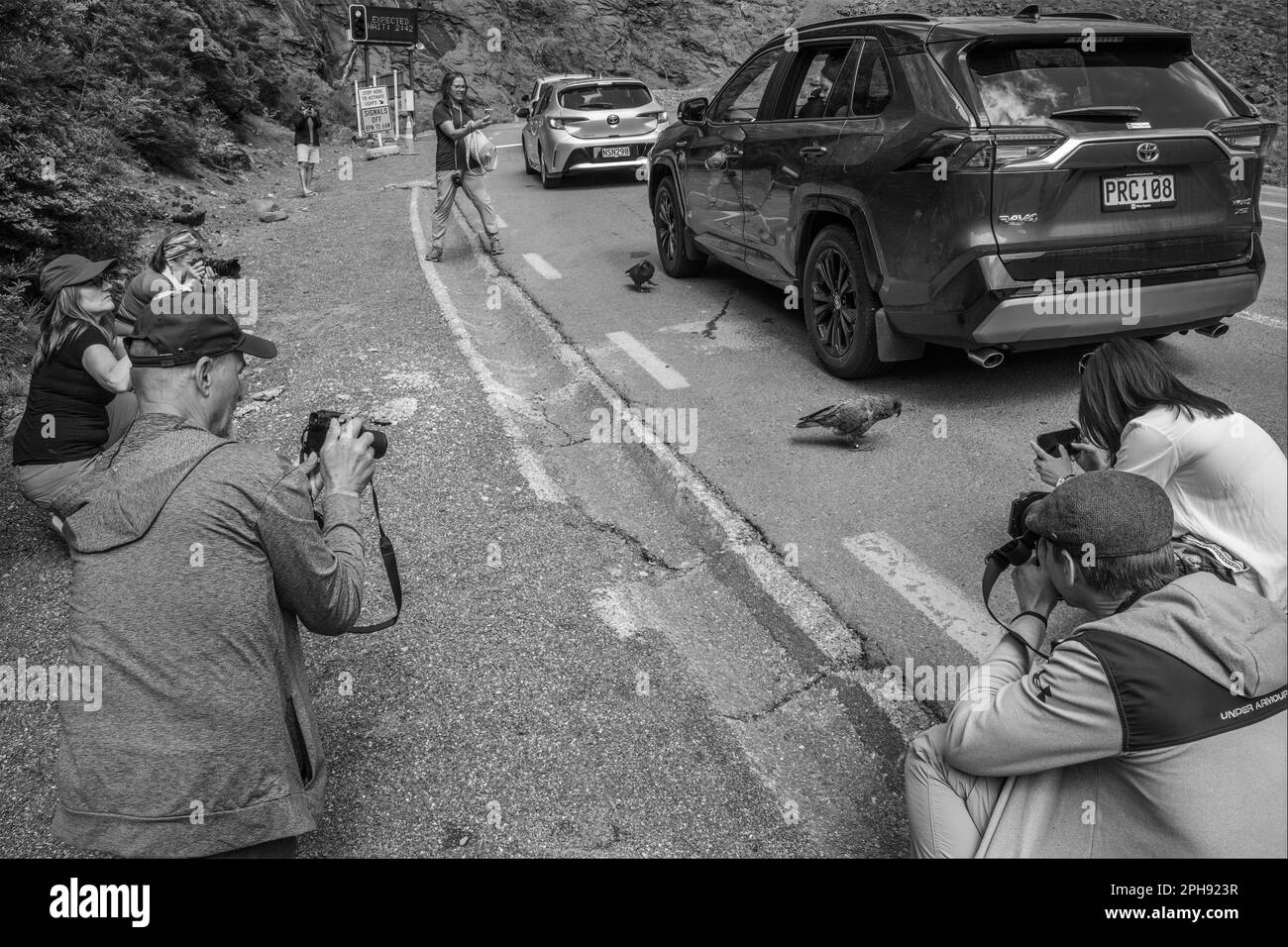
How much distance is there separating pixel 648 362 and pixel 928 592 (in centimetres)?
352

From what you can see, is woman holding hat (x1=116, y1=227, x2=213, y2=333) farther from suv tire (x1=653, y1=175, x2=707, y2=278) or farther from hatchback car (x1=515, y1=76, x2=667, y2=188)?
hatchback car (x1=515, y1=76, x2=667, y2=188)

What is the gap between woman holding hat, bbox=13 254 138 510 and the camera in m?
4.84

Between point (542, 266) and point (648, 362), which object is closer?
point (648, 362)

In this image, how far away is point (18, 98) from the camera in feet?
31.0

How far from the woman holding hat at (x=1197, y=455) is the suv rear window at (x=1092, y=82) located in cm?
239

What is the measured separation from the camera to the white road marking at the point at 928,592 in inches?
154

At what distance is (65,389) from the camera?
486 cm

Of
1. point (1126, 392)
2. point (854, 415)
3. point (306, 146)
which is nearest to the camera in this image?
point (1126, 392)

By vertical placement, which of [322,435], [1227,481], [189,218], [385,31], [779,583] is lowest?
[189,218]

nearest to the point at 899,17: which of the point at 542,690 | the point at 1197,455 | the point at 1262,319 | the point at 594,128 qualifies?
the point at 1262,319

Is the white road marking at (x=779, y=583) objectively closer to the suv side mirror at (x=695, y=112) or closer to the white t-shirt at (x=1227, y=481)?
the white t-shirt at (x=1227, y=481)

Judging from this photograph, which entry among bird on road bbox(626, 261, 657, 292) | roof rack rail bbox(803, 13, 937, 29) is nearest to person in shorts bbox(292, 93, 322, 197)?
bird on road bbox(626, 261, 657, 292)

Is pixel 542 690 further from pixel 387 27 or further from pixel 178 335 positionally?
pixel 387 27
